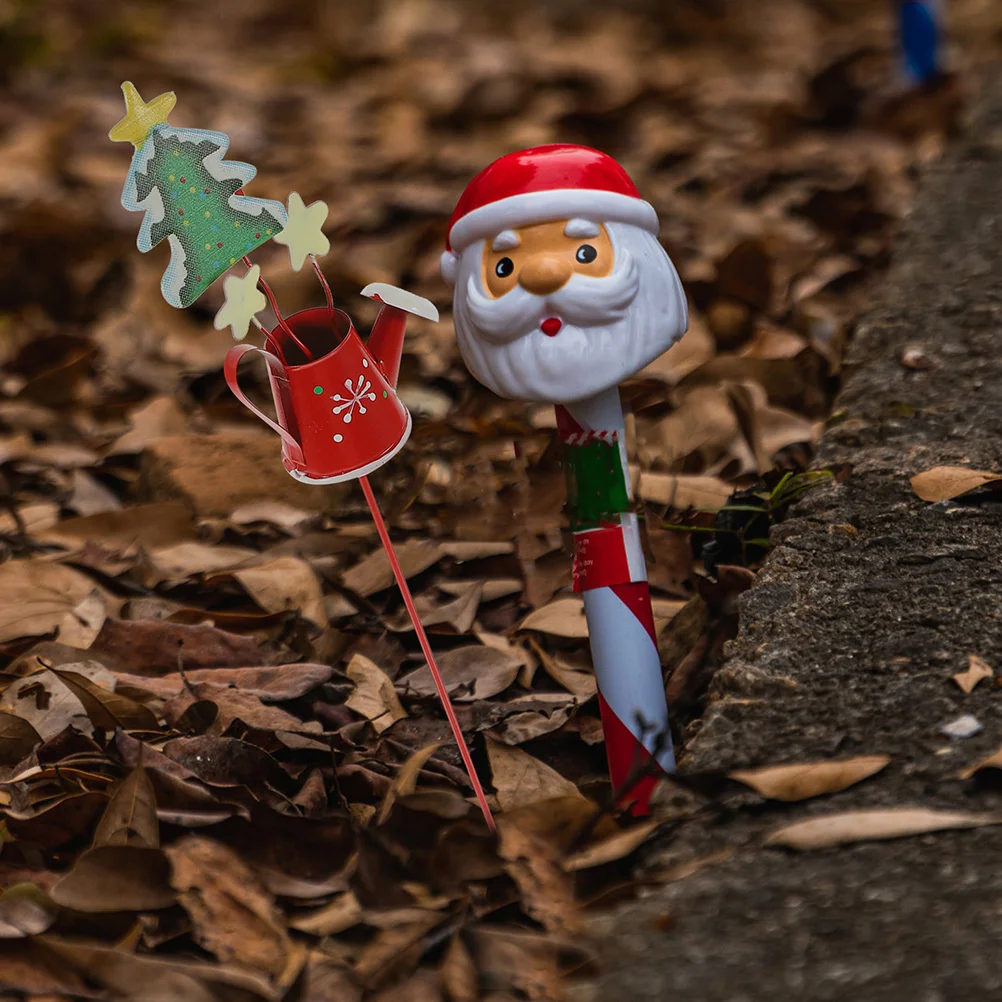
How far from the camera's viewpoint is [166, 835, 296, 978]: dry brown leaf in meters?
1.07

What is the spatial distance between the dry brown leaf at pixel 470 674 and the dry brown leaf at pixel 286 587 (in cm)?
17

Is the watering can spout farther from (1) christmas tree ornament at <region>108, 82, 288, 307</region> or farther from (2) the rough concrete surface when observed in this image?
(2) the rough concrete surface

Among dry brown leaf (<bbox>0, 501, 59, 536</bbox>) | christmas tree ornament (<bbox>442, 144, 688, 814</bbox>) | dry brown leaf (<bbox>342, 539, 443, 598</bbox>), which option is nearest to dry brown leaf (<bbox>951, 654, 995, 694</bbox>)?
christmas tree ornament (<bbox>442, 144, 688, 814</bbox>)

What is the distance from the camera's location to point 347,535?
75.0 inches

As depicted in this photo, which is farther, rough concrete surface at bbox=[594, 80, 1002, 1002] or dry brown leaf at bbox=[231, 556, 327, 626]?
dry brown leaf at bbox=[231, 556, 327, 626]

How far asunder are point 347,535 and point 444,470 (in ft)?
0.59

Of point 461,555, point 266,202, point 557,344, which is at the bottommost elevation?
point 461,555

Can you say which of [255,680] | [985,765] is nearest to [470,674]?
[255,680]

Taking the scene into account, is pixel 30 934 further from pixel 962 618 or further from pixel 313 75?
pixel 313 75

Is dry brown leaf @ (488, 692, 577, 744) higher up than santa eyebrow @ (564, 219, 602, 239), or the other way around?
santa eyebrow @ (564, 219, 602, 239)

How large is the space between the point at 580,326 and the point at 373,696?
52 centimetres

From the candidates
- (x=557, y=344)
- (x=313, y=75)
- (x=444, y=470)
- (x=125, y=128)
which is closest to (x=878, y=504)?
(x=557, y=344)

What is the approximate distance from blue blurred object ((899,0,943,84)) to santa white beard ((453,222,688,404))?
2462 mm

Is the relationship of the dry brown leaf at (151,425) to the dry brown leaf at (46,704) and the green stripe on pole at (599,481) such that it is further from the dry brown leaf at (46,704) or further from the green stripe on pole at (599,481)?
the green stripe on pole at (599,481)
